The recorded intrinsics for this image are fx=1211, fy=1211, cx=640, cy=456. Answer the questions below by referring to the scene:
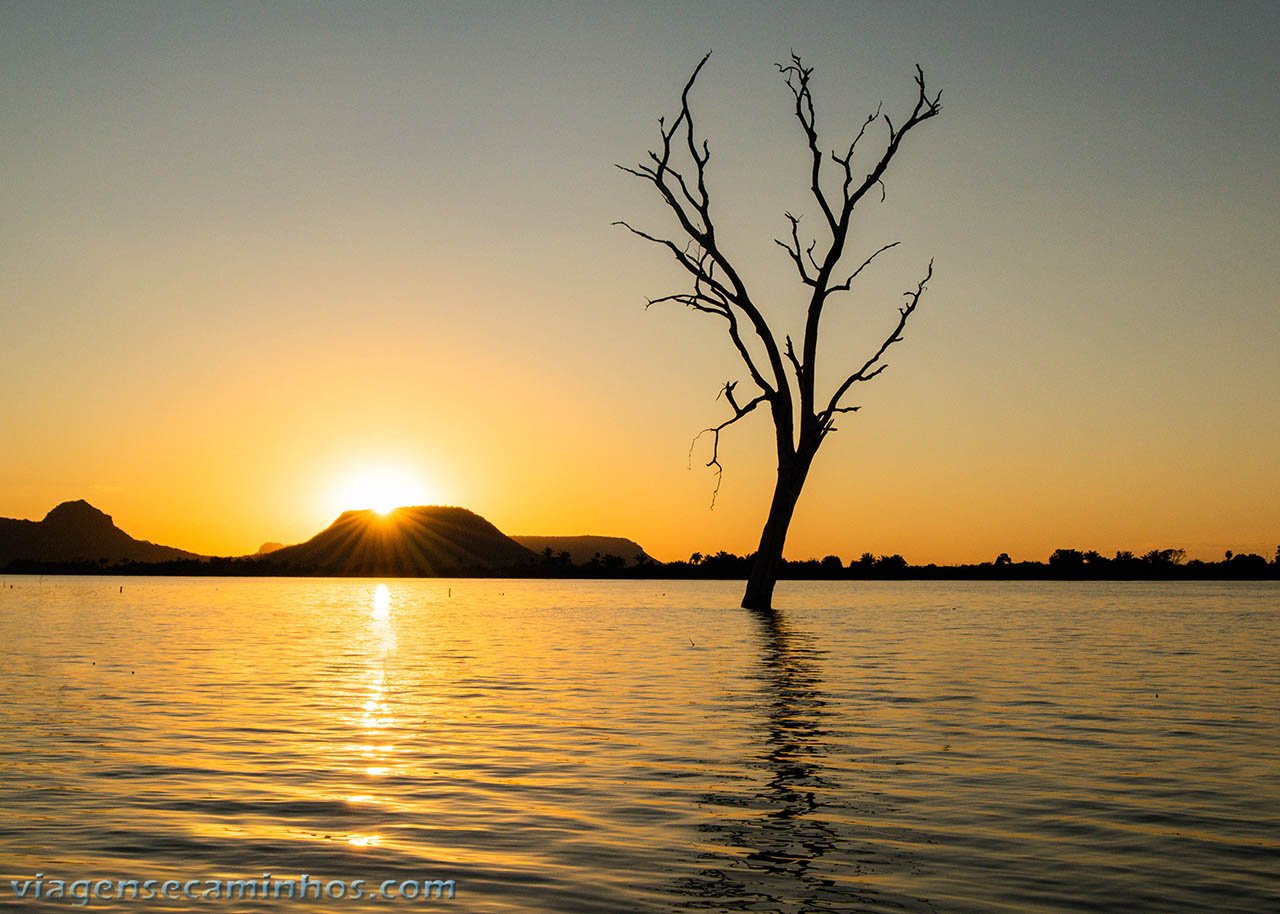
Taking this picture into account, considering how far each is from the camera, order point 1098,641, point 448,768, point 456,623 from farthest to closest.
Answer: point 456,623, point 1098,641, point 448,768

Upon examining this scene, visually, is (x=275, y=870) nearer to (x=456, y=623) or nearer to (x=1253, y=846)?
(x=1253, y=846)

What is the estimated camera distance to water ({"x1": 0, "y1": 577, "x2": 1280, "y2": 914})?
27.8ft

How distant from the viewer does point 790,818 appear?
10.4 meters

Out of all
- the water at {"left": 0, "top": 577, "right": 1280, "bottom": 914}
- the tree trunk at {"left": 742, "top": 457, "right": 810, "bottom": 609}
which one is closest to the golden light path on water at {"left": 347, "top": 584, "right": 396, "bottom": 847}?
the water at {"left": 0, "top": 577, "right": 1280, "bottom": 914}

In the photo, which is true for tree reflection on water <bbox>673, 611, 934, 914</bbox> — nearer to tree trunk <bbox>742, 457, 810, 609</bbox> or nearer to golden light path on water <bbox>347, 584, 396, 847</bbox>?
golden light path on water <bbox>347, 584, 396, 847</bbox>

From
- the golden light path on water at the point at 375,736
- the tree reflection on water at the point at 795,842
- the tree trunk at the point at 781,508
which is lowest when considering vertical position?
the tree reflection on water at the point at 795,842

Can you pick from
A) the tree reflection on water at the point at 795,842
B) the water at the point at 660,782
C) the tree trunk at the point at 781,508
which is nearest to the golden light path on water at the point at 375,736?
the water at the point at 660,782

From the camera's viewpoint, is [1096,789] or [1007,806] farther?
[1096,789]

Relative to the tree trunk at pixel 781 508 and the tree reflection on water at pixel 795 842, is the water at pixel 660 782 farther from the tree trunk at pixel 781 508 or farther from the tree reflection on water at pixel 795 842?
the tree trunk at pixel 781 508

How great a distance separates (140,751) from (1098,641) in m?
30.3

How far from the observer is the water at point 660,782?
27.8 ft

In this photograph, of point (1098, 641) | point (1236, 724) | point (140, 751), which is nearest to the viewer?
point (140, 751)

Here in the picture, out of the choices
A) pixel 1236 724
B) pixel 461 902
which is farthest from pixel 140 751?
pixel 1236 724

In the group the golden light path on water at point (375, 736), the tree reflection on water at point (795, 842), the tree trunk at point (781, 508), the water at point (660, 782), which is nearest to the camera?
the tree reflection on water at point (795, 842)
